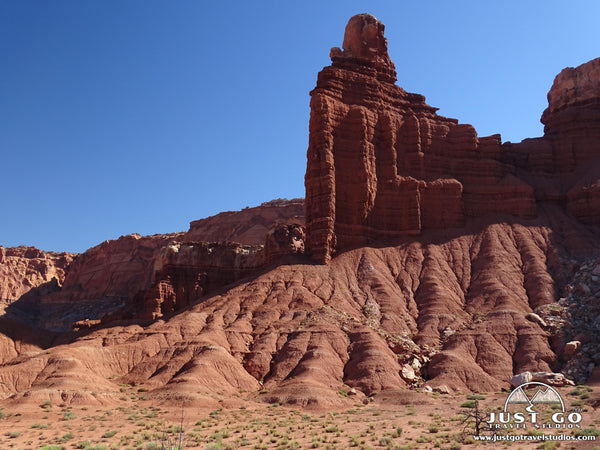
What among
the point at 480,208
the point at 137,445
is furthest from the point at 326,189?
the point at 137,445

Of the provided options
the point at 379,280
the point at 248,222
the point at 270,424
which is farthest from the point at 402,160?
the point at 248,222

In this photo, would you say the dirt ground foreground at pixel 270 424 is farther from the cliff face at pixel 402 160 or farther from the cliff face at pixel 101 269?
the cliff face at pixel 101 269

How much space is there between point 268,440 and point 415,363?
66.2ft

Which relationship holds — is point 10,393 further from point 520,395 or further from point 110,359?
point 520,395

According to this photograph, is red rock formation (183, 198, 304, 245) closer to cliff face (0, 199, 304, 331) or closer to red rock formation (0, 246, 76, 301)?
cliff face (0, 199, 304, 331)

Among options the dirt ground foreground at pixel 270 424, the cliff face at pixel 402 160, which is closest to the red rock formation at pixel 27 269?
the cliff face at pixel 402 160

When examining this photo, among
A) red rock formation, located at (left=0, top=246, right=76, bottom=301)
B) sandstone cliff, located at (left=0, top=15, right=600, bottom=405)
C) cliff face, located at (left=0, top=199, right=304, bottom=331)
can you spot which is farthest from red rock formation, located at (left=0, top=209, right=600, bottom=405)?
red rock formation, located at (left=0, top=246, right=76, bottom=301)

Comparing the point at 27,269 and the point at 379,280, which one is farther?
the point at 27,269

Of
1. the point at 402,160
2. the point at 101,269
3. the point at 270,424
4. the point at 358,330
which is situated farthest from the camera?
the point at 101,269

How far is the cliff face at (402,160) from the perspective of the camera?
65062mm

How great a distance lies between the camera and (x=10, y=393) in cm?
4400

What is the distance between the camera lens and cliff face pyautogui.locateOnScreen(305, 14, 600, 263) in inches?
2562

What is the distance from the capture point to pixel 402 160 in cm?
6994

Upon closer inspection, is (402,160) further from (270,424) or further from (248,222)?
(248,222)
